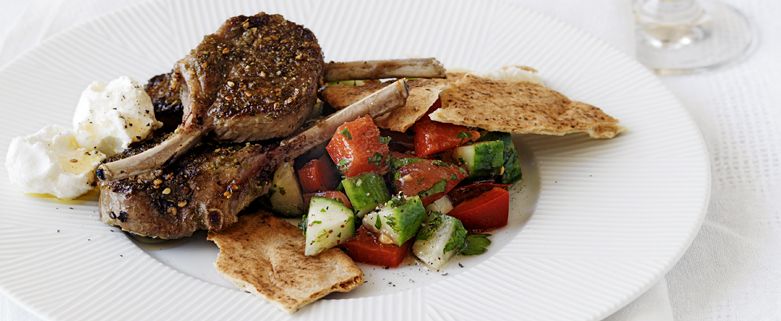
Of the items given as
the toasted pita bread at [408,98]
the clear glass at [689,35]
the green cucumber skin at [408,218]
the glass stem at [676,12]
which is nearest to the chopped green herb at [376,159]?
the toasted pita bread at [408,98]

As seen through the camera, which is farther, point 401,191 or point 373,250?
point 401,191

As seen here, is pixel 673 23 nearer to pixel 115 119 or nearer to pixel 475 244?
pixel 475 244

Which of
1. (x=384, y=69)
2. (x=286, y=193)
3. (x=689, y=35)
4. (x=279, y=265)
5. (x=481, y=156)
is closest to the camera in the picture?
(x=279, y=265)

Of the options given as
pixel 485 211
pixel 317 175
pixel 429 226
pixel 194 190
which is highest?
pixel 194 190

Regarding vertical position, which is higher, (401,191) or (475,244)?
(401,191)

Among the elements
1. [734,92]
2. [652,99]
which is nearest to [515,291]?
[652,99]

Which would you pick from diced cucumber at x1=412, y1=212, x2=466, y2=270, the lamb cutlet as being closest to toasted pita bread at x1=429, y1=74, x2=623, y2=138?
the lamb cutlet

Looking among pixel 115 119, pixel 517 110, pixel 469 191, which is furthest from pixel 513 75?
pixel 115 119
